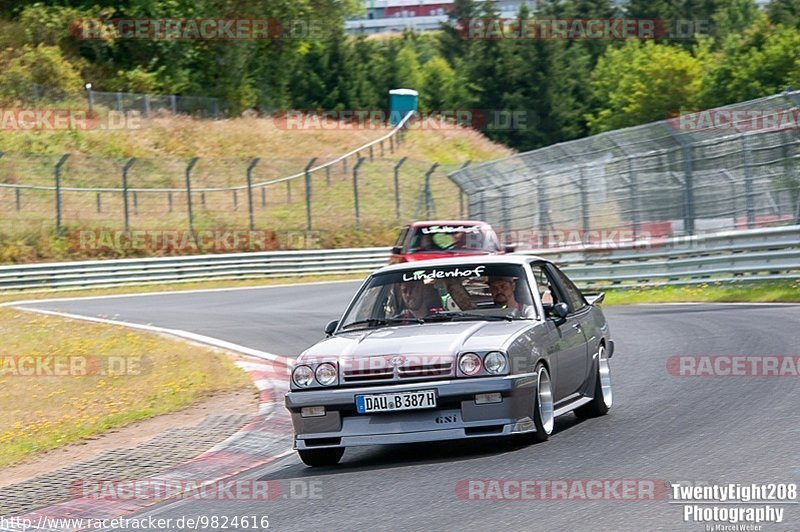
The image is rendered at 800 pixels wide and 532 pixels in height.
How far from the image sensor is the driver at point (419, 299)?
949 centimetres

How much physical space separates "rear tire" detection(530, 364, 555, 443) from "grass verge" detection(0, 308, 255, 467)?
176 inches

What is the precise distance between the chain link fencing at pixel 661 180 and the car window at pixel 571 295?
35.4 ft

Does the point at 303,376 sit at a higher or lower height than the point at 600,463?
higher

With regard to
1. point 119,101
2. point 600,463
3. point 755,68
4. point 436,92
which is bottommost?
point 600,463

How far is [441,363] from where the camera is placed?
328 inches

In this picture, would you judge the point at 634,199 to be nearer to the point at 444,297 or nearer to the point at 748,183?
the point at 748,183

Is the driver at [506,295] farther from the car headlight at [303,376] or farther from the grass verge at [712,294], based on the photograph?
the grass verge at [712,294]

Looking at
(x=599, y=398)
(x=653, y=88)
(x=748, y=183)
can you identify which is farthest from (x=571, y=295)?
(x=653, y=88)

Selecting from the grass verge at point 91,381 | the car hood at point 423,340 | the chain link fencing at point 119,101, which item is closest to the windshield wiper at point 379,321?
the car hood at point 423,340

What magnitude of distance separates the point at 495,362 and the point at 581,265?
17728 millimetres

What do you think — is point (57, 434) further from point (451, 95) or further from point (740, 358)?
point (451, 95)

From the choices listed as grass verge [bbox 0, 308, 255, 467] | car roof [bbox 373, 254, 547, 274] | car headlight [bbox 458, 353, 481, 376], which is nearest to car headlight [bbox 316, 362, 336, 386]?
car headlight [bbox 458, 353, 481, 376]

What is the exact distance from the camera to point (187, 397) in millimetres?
13070

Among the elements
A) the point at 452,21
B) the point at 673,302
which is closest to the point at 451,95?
the point at 452,21
